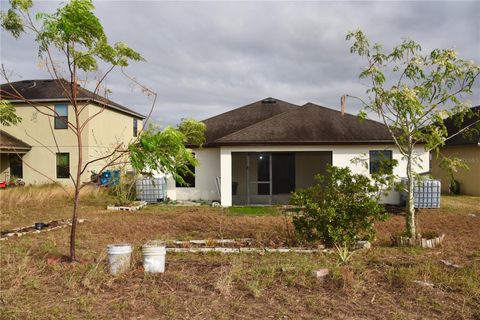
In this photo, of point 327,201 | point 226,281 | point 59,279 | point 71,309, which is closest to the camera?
point 71,309

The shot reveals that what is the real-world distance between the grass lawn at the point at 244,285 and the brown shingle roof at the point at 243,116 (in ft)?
43.2

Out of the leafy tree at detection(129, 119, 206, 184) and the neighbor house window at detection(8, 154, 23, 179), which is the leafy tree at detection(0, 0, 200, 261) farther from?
the neighbor house window at detection(8, 154, 23, 179)

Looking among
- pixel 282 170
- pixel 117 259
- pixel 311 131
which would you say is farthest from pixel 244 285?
pixel 282 170

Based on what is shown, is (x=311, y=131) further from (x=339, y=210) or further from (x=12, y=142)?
(x=12, y=142)

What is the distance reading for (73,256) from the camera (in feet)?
24.1

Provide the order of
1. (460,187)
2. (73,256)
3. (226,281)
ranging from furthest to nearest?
(460,187)
(73,256)
(226,281)

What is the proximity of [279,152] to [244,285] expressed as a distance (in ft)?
48.3

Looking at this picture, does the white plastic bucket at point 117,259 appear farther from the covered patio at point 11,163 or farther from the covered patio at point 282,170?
the covered patio at point 11,163

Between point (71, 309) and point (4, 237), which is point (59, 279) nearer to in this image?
point (71, 309)

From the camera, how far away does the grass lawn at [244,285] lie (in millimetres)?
5000

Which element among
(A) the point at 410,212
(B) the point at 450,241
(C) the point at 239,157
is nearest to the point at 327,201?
(A) the point at 410,212

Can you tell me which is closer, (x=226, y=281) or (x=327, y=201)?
(x=226, y=281)

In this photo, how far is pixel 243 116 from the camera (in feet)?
79.1

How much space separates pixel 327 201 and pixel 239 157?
1296 cm
